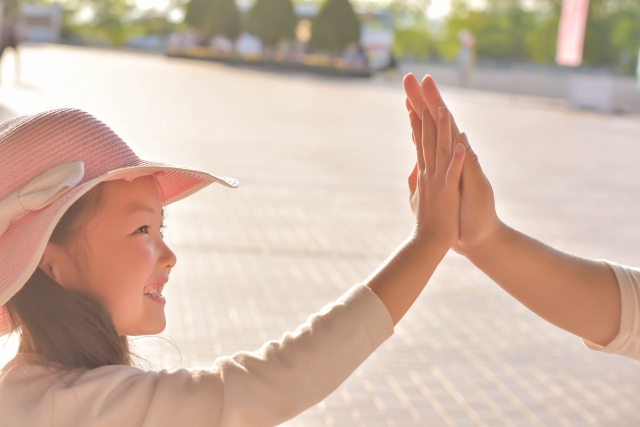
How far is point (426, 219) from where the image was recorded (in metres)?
1.69

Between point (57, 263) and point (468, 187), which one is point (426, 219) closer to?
point (468, 187)

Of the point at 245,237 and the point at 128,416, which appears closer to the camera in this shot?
the point at 128,416

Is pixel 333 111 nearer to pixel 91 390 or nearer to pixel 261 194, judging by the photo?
pixel 261 194

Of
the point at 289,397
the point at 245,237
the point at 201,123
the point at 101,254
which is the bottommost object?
the point at 201,123

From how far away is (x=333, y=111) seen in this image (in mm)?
18500

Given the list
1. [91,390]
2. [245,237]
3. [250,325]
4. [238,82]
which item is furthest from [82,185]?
[238,82]

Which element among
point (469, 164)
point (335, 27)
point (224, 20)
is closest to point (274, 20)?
point (335, 27)

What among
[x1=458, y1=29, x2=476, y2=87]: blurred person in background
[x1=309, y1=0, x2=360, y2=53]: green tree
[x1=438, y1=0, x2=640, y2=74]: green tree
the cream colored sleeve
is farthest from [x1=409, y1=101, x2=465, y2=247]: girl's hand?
[x1=438, y1=0, x2=640, y2=74]: green tree

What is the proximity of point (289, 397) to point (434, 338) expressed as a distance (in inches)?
124

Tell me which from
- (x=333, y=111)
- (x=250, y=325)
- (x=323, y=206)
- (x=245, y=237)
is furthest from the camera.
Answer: (x=333, y=111)

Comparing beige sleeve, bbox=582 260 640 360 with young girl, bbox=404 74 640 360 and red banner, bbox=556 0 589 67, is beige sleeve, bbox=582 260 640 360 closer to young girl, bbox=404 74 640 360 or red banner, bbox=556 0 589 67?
young girl, bbox=404 74 640 360

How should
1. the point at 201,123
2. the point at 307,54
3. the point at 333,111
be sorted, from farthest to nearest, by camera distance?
the point at 307,54 → the point at 333,111 → the point at 201,123

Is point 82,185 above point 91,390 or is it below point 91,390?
above

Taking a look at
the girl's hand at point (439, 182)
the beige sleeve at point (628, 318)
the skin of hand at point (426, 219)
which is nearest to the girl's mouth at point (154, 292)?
the skin of hand at point (426, 219)
